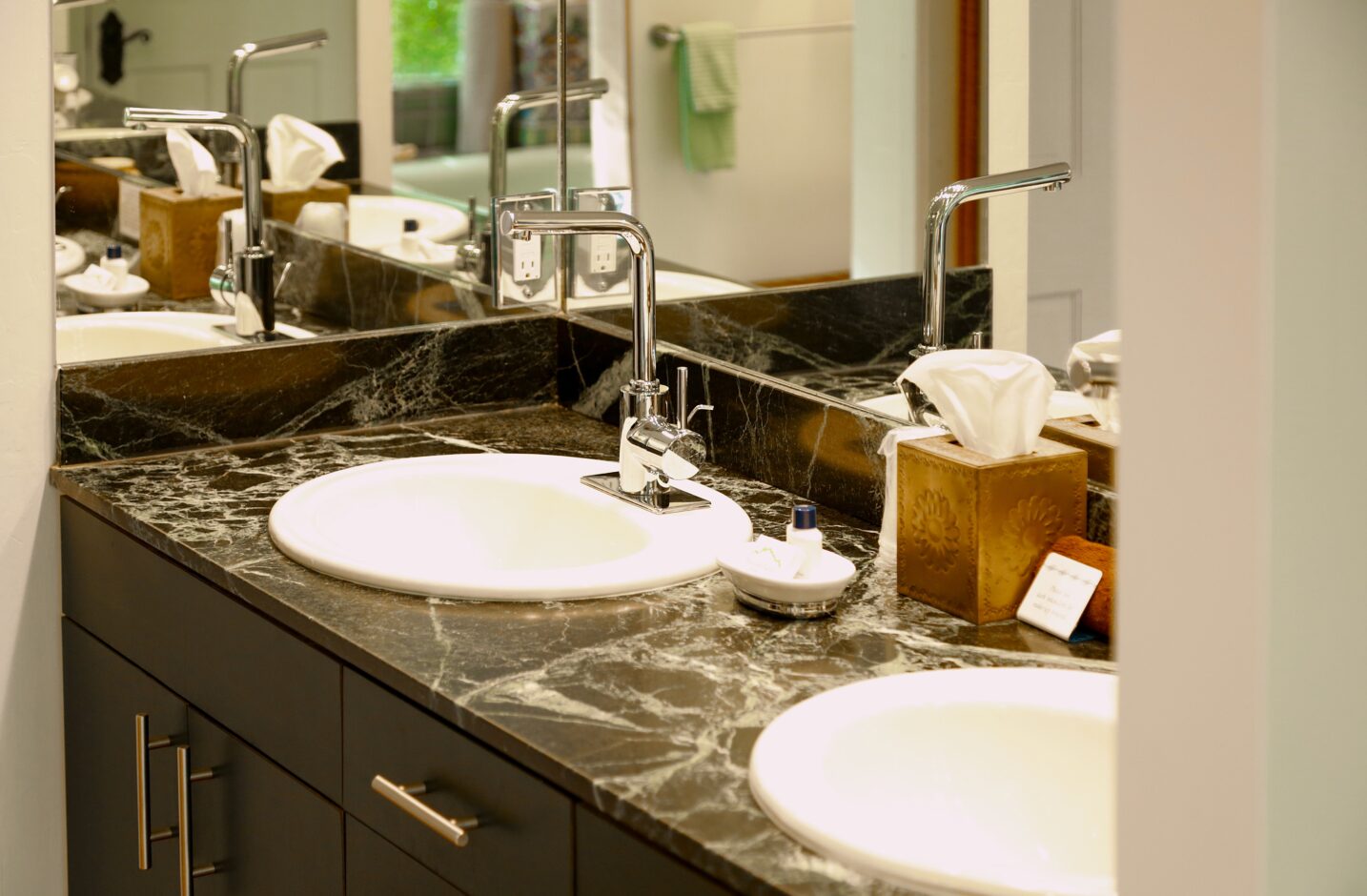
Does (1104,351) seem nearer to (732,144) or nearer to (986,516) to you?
(986,516)

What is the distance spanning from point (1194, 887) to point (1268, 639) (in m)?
0.14

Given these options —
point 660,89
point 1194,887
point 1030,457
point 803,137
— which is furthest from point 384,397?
point 1194,887

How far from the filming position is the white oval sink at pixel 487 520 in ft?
6.24

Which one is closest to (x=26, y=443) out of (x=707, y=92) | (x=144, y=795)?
(x=144, y=795)

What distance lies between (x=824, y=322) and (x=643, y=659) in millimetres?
636

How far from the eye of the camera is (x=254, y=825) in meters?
1.92

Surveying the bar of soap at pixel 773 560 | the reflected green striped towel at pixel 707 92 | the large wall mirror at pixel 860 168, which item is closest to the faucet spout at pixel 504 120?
the large wall mirror at pixel 860 168

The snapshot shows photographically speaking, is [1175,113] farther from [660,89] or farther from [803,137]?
[660,89]

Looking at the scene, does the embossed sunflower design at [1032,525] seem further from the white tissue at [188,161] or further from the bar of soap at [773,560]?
the white tissue at [188,161]

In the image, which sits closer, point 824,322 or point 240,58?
point 824,322

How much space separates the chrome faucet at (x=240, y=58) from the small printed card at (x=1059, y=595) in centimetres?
137

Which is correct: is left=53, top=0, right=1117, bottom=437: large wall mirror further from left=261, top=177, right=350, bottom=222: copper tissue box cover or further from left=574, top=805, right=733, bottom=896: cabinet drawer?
left=574, top=805, right=733, bottom=896: cabinet drawer

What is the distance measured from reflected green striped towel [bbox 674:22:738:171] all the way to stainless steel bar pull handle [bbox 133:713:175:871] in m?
1.00

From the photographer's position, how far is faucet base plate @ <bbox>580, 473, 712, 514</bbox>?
2014 millimetres
